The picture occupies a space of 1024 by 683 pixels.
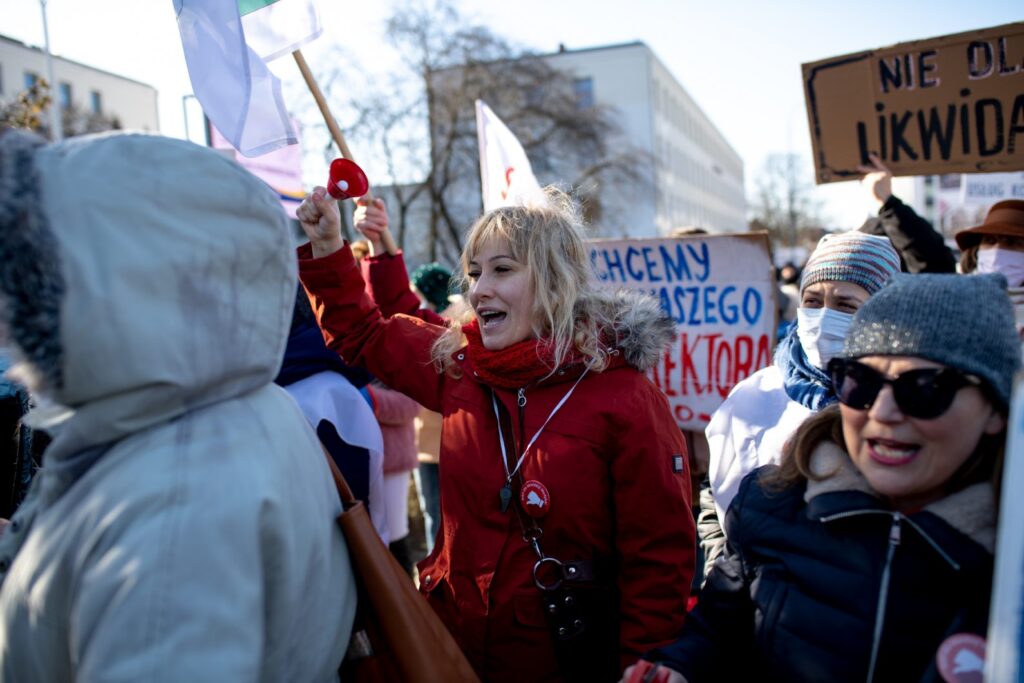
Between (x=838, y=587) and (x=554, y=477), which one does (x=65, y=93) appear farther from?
(x=838, y=587)

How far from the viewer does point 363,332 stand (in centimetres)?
255

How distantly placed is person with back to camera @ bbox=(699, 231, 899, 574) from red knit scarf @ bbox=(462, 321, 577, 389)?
0.64 metres

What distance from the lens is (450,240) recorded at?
27.7 m

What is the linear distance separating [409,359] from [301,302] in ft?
1.96

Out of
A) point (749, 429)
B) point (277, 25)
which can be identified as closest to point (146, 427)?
point (749, 429)

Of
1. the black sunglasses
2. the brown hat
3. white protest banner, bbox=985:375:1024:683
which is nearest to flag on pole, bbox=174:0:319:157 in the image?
the black sunglasses

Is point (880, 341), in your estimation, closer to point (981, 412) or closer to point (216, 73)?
point (981, 412)

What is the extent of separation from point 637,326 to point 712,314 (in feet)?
7.18

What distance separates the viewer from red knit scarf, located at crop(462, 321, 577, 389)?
7.07 ft

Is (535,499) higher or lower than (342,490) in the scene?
lower

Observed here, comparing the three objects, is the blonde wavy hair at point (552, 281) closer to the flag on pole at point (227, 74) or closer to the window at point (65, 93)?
the flag on pole at point (227, 74)

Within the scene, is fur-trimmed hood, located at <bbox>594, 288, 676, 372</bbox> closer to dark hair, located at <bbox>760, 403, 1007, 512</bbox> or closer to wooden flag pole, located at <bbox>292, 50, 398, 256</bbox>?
dark hair, located at <bbox>760, 403, 1007, 512</bbox>

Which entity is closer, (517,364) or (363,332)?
(517,364)

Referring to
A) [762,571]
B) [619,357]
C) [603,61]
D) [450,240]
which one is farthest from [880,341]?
[603,61]
